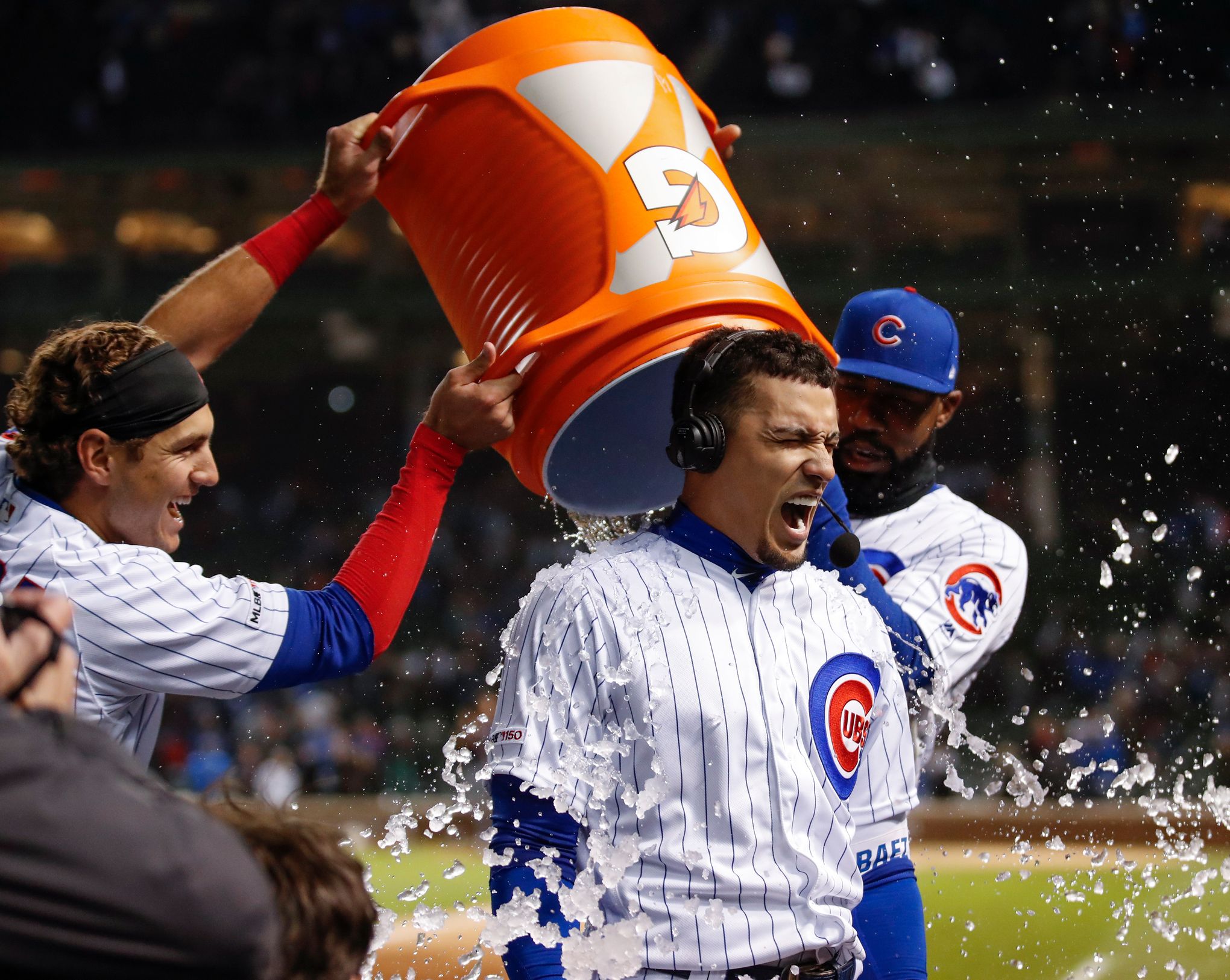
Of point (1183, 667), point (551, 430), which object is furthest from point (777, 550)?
point (1183, 667)

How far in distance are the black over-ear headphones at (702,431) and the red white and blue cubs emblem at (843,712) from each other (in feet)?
1.26

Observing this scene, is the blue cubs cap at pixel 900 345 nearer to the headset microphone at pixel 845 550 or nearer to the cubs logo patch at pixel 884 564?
the cubs logo patch at pixel 884 564

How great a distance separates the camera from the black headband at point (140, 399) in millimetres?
2113

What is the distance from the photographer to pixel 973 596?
290 cm

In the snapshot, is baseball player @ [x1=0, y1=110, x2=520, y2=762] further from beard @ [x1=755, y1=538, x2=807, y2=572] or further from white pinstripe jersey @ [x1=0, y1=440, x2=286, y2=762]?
beard @ [x1=755, y1=538, x2=807, y2=572]

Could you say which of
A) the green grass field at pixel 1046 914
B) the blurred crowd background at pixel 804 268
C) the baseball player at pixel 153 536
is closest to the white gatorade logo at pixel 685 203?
the baseball player at pixel 153 536

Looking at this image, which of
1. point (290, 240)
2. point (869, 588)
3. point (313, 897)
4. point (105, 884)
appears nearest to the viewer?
point (105, 884)

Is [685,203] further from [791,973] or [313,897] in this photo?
[313,897]

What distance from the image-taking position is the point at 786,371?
210 centimetres

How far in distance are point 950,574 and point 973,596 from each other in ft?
0.23

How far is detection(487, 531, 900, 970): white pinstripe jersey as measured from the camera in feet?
6.15

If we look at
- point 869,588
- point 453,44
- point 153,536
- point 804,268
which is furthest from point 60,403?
point 804,268

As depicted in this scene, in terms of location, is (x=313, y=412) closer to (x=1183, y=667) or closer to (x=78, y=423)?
(x=1183, y=667)

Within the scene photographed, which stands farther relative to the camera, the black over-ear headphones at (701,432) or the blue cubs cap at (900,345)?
the blue cubs cap at (900,345)
